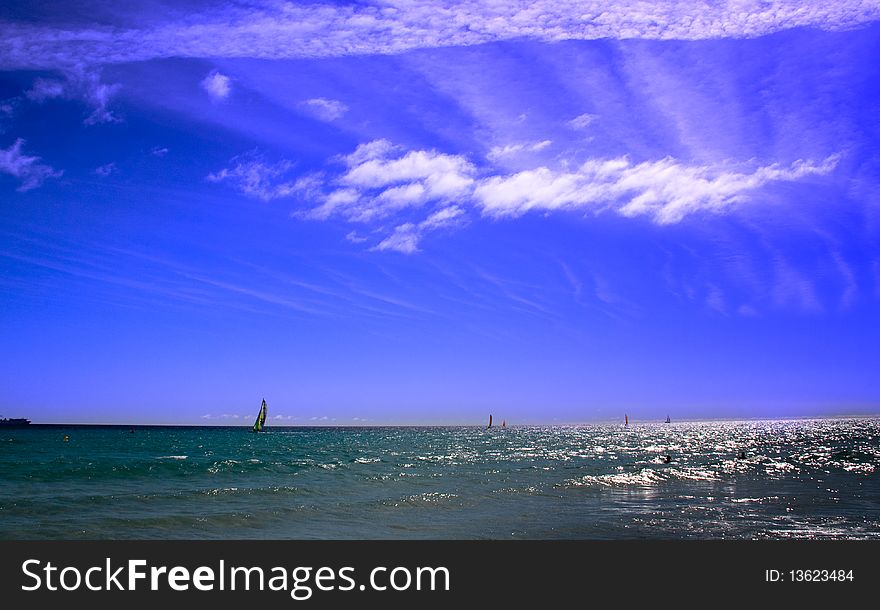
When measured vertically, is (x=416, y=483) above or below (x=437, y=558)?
below

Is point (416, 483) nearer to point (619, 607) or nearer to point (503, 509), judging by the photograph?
point (503, 509)

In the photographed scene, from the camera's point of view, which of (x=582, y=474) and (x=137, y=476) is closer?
(x=137, y=476)

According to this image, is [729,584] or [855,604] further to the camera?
[729,584]

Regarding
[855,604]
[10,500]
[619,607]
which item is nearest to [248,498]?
[10,500]

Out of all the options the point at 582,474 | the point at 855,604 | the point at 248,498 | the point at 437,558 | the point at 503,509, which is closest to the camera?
the point at 855,604

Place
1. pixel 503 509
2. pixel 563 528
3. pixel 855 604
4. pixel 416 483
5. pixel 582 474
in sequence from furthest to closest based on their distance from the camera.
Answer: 1. pixel 582 474
2. pixel 416 483
3. pixel 503 509
4. pixel 563 528
5. pixel 855 604

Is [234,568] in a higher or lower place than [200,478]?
higher

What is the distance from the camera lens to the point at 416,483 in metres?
34.2

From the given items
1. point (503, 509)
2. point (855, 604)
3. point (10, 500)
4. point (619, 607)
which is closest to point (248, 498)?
point (10, 500)

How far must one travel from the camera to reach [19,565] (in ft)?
39.8

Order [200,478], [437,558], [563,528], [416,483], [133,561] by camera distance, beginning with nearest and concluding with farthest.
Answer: [133,561] < [437,558] < [563,528] < [416,483] < [200,478]

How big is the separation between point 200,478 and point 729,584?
32.7 metres

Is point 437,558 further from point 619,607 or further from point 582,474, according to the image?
point 582,474

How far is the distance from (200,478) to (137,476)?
13.9 ft
